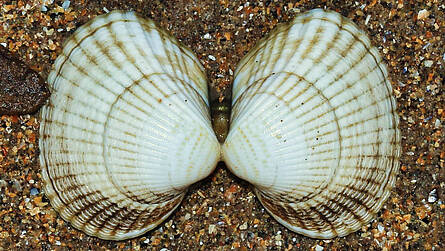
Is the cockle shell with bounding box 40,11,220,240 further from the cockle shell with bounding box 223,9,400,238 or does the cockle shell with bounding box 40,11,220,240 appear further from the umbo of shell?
the cockle shell with bounding box 223,9,400,238

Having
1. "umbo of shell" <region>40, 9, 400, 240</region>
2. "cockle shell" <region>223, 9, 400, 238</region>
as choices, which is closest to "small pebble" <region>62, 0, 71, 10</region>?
"umbo of shell" <region>40, 9, 400, 240</region>

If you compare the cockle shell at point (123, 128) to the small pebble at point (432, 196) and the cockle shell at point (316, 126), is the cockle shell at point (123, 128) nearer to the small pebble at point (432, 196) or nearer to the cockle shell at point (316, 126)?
the cockle shell at point (316, 126)

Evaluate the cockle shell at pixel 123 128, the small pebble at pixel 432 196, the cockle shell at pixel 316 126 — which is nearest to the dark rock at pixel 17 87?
the cockle shell at pixel 123 128

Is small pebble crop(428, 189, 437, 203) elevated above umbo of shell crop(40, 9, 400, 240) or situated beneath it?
situated beneath

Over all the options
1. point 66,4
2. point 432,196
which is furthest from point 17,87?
point 432,196

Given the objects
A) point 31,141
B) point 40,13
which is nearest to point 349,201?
point 31,141
